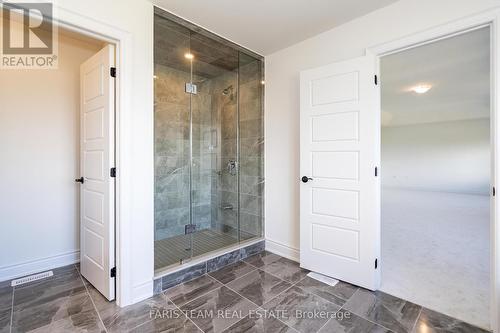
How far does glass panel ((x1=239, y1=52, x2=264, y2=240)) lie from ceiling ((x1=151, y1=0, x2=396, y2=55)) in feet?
1.88

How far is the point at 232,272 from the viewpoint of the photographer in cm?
256

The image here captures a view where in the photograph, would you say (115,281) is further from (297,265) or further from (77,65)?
(77,65)

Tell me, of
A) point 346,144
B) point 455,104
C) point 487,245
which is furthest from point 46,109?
point 455,104

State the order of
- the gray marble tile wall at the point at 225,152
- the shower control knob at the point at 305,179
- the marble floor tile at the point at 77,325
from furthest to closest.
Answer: the gray marble tile wall at the point at 225,152 < the shower control knob at the point at 305,179 < the marble floor tile at the point at 77,325

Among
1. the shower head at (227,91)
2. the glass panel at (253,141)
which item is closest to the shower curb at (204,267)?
the glass panel at (253,141)

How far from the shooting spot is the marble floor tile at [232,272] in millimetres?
2428

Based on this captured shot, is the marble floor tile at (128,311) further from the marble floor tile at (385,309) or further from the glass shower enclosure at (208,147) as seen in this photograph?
the marble floor tile at (385,309)

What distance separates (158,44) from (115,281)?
7.47 feet

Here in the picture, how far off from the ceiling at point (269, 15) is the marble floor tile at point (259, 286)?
269 cm

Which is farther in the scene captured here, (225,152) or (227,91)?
(225,152)

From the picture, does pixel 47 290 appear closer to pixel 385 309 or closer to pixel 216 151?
pixel 216 151

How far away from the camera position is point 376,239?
7.28 feet

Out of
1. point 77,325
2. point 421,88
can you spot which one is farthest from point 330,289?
point 421,88

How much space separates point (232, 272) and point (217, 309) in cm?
65
